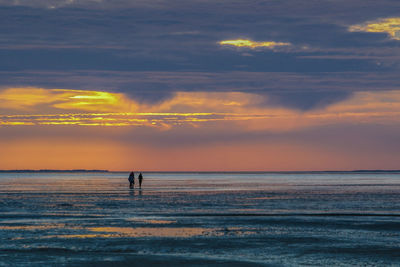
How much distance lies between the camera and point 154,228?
2609 centimetres

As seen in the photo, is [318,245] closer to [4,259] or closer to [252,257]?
[252,257]

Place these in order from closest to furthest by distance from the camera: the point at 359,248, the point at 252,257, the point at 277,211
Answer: the point at 252,257 < the point at 359,248 < the point at 277,211

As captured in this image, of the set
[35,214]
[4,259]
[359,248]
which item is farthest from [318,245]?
[35,214]

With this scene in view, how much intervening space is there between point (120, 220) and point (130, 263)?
1224 centimetres

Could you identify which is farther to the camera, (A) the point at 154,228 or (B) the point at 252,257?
(A) the point at 154,228

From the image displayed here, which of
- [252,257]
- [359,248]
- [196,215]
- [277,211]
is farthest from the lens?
[277,211]

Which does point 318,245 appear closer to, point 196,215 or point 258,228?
point 258,228

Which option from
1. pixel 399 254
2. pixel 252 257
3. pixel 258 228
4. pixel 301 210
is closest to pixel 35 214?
pixel 258 228

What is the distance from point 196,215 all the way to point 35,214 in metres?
8.41

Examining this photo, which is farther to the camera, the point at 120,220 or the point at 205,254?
the point at 120,220

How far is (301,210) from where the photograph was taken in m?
36.5

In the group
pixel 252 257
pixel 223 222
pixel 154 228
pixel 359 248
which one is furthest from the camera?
pixel 223 222

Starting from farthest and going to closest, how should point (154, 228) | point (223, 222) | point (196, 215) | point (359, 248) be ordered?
point (196, 215) < point (223, 222) < point (154, 228) < point (359, 248)

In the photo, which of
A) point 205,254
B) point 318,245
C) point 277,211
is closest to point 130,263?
point 205,254
